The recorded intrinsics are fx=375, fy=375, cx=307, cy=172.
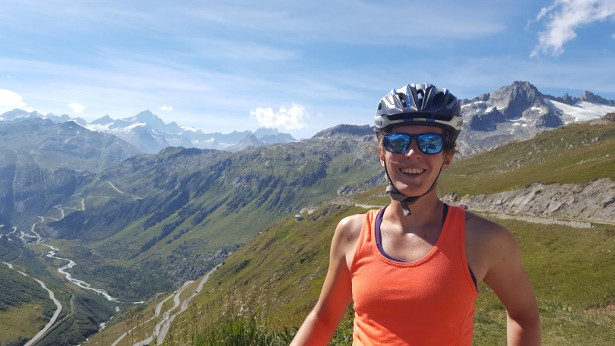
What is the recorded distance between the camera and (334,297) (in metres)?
5.06

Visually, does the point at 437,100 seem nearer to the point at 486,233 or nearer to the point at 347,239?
the point at 486,233

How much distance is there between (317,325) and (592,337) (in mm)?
14750

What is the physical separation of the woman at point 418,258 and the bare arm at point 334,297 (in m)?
0.01

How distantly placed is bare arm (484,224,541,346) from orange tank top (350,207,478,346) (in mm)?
301

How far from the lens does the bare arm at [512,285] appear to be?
13.3 feet

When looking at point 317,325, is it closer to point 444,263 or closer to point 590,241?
point 444,263

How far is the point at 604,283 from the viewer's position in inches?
1281

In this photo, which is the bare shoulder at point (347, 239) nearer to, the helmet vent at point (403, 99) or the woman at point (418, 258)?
the woman at point (418, 258)

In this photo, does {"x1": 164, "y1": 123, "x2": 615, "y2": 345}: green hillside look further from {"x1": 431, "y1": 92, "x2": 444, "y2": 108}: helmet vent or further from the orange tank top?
the orange tank top

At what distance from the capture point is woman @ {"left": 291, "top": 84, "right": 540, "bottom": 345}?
13.2 ft

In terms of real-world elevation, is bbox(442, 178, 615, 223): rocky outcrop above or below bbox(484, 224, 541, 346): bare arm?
below

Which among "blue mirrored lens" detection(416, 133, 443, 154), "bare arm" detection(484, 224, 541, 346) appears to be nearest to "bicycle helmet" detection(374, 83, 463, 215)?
"blue mirrored lens" detection(416, 133, 443, 154)

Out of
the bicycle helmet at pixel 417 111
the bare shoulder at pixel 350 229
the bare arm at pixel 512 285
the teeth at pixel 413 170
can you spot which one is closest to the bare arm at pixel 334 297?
the bare shoulder at pixel 350 229

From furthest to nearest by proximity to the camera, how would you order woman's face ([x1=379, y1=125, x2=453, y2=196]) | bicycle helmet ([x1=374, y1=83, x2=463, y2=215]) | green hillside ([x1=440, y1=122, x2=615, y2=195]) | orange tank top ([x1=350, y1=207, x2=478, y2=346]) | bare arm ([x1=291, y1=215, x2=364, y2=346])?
green hillside ([x1=440, y1=122, x2=615, y2=195]) → bare arm ([x1=291, y1=215, x2=364, y2=346]) → bicycle helmet ([x1=374, y1=83, x2=463, y2=215]) → woman's face ([x1=379, y1=125, x2=453, y2=196]) → orange tank top ([x1=350, y1=207, x2=478, y2=346])
